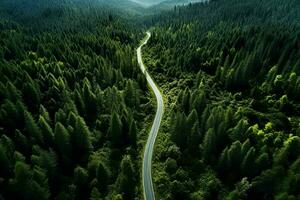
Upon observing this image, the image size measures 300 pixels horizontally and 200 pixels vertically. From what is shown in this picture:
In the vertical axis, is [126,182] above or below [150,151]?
above

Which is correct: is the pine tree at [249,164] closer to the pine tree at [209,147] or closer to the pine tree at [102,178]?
the pine tree at [209,147]

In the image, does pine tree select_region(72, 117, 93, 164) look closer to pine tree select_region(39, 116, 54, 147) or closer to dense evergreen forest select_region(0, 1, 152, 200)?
dense evergreen forest select_region(0, 1, 152, 200)

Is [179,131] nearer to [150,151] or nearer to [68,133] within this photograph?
[150,151]

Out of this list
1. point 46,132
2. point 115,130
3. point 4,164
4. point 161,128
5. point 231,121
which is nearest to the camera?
point 4,164

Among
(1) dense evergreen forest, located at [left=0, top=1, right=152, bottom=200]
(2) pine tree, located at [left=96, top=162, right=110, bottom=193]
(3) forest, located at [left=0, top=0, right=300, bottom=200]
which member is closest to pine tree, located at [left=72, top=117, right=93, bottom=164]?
(1) dense evergreen forest, located at [left=0, top=1, right=152, bottom=200]

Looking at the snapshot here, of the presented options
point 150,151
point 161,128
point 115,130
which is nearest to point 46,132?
point 115,130

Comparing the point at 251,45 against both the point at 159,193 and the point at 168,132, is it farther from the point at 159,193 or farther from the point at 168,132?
the point at 159,193

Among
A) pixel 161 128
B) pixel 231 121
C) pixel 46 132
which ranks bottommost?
pixel 161 128

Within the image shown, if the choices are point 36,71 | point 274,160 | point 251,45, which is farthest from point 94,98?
point 251,45
